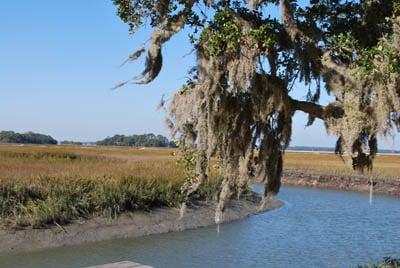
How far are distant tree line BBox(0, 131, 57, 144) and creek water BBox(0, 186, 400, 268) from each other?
124 meters

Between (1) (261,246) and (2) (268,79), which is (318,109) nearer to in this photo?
(2) (268,79)

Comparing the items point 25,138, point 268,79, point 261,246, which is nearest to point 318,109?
point 268,79

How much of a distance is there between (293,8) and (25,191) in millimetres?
11783

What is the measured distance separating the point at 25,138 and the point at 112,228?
13013 cm

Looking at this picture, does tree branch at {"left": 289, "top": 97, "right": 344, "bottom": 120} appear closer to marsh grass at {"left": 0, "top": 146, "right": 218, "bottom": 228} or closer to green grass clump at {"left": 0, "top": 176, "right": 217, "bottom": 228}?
marsh grass at {"left": 0, "top": 146, "right": 218, "bottom": 228}

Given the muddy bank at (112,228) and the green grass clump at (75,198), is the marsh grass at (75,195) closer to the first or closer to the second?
the green grass clump at (75,198)

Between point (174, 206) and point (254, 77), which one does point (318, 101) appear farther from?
point (174, 206)

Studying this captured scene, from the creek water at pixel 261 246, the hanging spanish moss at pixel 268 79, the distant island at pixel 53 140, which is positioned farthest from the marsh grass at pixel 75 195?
the distant island at pixel 53 140

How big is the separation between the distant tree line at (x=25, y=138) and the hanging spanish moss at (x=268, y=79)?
135365mm

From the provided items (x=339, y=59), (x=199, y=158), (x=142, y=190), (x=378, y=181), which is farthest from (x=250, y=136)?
(x=378, y=181)

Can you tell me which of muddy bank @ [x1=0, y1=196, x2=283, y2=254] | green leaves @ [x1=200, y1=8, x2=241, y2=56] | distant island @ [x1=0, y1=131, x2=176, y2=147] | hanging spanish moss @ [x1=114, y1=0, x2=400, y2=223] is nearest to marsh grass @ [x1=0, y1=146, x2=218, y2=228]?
muddy bank @ [x1=0, y1=196, x2=283, y2=254]

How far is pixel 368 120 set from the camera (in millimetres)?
6316

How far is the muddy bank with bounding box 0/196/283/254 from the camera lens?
14531 mm

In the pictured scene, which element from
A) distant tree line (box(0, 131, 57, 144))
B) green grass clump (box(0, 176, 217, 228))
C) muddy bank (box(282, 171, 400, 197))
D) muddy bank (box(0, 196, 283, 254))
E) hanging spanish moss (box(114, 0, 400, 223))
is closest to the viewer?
hanging spanish moss (box(114, 0, 400, 223))
